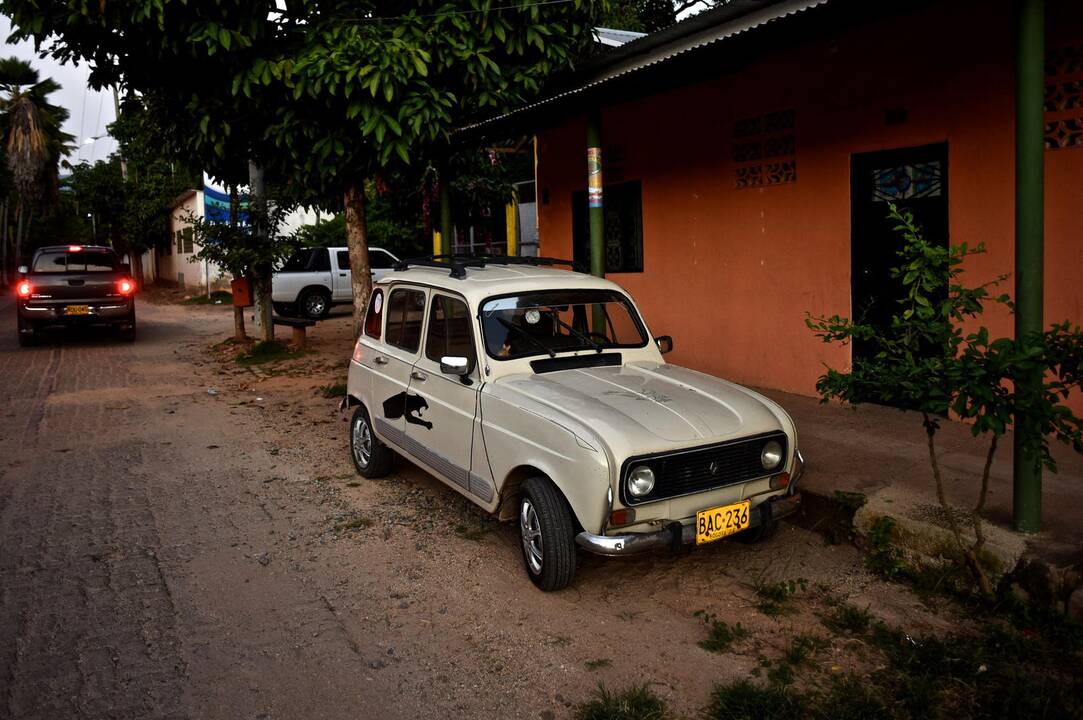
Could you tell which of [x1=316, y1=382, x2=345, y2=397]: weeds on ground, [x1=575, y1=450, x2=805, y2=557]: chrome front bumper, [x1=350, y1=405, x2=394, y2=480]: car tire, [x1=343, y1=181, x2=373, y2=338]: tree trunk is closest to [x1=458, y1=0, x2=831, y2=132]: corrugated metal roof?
[x1=343, y1=181, x2=373, y2=338]: tree trunk

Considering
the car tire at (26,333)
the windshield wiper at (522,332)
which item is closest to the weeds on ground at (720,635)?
the windshield wiper at (522,332)

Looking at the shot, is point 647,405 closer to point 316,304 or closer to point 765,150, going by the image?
point 765,150

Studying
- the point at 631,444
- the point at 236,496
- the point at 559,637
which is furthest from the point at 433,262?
the point at 559,637

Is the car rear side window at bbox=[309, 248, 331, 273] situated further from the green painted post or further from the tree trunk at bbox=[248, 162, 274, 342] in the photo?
the green painted post

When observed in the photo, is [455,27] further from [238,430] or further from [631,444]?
[631,444]

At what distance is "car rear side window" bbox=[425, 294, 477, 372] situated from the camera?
5.06m

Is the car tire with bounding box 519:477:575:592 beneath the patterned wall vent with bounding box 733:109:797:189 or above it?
beneath

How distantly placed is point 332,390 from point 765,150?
18.9 ft

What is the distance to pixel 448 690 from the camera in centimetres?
333

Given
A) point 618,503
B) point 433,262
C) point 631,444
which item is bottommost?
→ point 618,503

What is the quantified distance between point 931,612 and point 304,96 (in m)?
7.16

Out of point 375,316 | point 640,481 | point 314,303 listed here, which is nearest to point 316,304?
point 314,303

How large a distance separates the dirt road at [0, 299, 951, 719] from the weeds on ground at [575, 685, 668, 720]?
0.28 ft

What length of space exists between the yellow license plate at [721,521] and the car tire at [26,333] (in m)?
14.7
